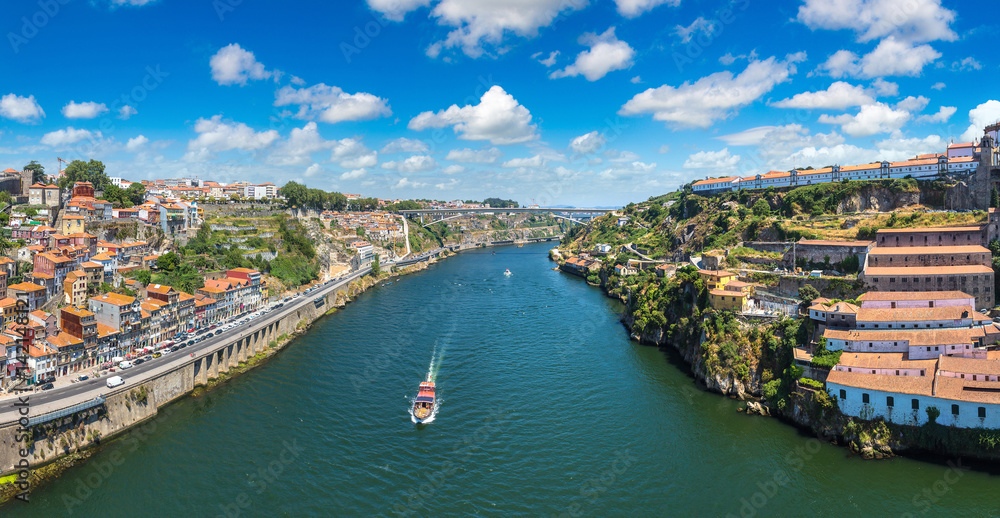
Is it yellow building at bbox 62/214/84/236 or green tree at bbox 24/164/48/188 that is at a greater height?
green tree at bbox 24/164/48/188

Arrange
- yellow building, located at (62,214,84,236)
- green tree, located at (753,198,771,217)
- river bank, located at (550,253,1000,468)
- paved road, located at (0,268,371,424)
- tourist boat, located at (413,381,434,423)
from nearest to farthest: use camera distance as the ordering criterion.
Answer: river bank, located at (550,253,1000,468) → paved road, located at (0,268,371,424) → tourist boat, located at (413,381,434,423) → yellow building, located at (62,214,84,236) → green tree, located at (753,198,771,217)

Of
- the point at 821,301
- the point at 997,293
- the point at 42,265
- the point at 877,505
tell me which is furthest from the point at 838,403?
the point at 42,265

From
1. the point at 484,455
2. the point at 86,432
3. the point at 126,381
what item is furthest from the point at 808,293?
the point at 86,432

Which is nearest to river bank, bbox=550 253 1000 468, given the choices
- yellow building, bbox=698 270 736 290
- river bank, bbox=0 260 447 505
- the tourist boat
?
yellow building, bbox=698 270 736 290

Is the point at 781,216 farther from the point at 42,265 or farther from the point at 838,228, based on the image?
the point at 42,265

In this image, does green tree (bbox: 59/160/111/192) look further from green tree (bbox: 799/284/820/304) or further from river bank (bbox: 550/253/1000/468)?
green tree (bbox: 799/284/820/304)

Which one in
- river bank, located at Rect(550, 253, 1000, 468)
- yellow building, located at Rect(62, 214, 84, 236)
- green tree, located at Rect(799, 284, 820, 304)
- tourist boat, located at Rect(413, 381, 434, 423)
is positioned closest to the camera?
river bank, located at Rect(550, 253, 1000, 468)

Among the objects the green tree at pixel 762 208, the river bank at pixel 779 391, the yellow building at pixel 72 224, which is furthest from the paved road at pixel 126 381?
the green tree at pixel 762 208
